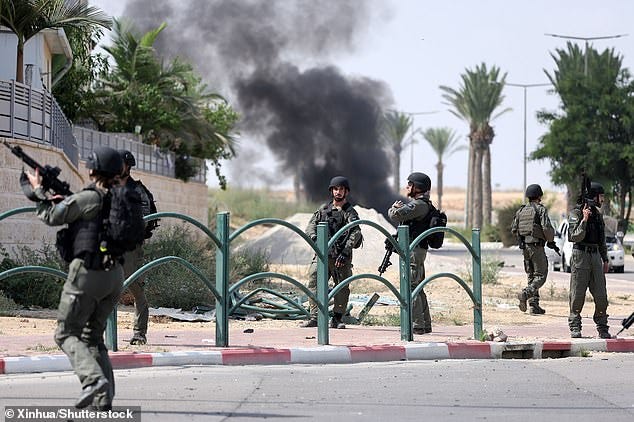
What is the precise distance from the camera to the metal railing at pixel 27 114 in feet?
58.3

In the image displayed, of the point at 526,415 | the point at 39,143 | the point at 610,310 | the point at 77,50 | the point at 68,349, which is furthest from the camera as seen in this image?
the point at 77,50

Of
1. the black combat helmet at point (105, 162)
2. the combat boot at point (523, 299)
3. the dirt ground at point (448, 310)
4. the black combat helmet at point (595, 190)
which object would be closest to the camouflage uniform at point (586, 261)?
the black combat helmet at point (595, 190)

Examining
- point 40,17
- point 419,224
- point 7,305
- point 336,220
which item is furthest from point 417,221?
point 40,17

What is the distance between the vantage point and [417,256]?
1161 cm

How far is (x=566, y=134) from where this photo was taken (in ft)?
169

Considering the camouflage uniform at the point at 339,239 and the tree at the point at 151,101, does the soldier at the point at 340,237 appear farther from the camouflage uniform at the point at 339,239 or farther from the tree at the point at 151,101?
the tree at the point at 151,101

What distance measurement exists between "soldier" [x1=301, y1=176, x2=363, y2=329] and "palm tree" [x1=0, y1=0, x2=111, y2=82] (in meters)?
12.9

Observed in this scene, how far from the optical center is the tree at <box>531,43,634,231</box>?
5075 cm

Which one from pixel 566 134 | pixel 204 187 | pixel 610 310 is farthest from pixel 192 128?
pixel 610 310

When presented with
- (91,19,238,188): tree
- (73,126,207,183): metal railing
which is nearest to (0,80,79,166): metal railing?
(73,126,207,183): metal railing

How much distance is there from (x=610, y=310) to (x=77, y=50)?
19.1m

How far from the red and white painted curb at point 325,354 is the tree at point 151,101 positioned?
26.5 meters

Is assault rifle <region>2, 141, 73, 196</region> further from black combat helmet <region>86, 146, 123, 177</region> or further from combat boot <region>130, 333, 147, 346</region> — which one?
combat boot <region>130, 333, 147, 346</region>

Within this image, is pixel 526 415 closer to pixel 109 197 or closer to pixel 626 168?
pixel 109 197
